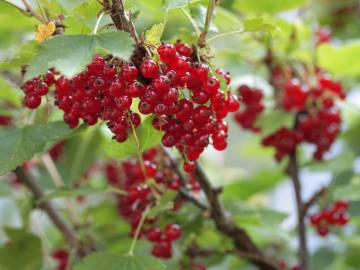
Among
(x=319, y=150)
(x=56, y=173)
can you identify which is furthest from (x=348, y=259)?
(x=56, y=173)

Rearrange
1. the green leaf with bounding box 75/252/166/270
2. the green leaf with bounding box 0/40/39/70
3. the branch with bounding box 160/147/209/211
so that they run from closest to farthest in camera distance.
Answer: the green leaf with bounding box 0/40/39/70, the green leaf with bounding box 75/252/166/270, the branch with bounding box 160/147/209/211

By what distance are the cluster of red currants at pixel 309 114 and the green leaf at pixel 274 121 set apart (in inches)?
0.5

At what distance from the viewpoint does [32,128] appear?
28.3 inches

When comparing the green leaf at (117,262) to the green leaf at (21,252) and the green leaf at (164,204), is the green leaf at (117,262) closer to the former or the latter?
the green leaf at (164,204)

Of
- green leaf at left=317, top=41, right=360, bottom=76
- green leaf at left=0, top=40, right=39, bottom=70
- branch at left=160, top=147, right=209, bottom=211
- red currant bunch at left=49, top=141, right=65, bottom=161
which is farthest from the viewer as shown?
red currant bunch at left=49, top=141, right=65, bottom=161

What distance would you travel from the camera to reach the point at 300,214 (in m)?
1.04

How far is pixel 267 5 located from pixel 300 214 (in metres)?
0.41

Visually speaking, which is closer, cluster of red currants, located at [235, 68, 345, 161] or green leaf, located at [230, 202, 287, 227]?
green leaf, located at [230, 202, 287, 227]

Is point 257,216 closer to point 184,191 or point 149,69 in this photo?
point 184,191

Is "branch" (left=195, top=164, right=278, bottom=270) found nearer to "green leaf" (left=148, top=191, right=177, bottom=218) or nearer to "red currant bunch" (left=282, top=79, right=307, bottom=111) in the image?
"green leaf" (left=148, top=191, right=177, bottom=218)

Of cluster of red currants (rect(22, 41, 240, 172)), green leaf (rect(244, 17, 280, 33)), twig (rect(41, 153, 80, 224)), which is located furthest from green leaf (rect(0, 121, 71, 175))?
twig (rect(41, 153, 80, 224))

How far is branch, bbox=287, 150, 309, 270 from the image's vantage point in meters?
1.01

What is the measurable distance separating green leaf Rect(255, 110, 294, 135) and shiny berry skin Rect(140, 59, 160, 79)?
46 cm

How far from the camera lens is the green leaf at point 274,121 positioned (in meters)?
1.01
